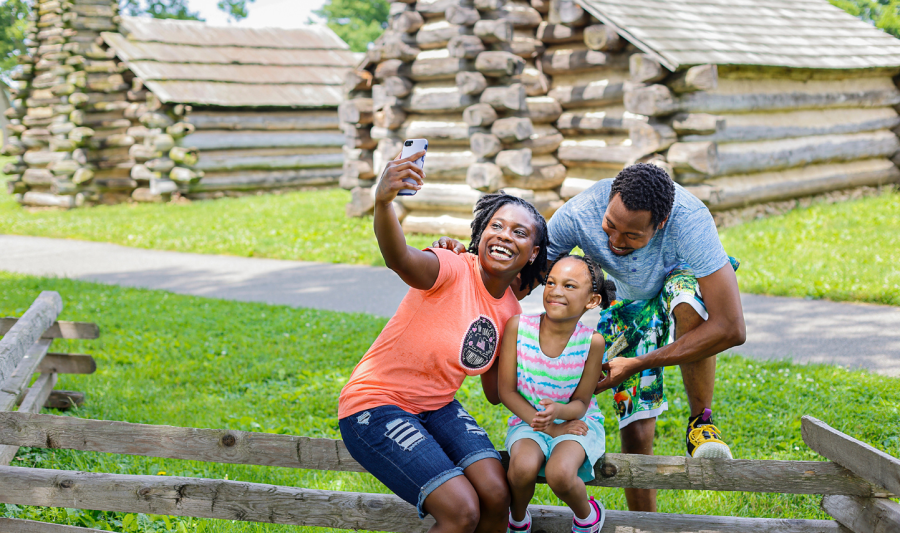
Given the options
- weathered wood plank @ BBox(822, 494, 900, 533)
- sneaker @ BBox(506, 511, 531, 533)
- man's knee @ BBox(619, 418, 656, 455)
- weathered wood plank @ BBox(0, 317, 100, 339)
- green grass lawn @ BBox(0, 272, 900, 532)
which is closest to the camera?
weathered wood plank @ BBox(822, 494, 900, 533)

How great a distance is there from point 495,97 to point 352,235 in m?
3.09

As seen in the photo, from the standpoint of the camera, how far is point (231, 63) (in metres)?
18.9

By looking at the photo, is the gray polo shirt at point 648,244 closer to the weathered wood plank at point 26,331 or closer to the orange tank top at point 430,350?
the orange tank top at point 430,350

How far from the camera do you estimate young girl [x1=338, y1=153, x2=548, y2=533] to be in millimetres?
2658

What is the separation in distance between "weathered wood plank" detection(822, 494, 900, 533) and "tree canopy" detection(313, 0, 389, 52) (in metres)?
44.4

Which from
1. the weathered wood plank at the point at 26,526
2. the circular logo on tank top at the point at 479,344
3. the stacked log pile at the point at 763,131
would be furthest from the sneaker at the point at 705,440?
the stacked log pile at the point at 763,131

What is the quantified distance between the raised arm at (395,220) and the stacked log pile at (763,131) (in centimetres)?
735

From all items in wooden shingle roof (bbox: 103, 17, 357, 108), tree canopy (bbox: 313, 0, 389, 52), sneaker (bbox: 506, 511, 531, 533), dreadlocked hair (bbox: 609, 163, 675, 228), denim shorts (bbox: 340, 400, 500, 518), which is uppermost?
dreadlocked hair (bbox: 609, 163, 675, 228)

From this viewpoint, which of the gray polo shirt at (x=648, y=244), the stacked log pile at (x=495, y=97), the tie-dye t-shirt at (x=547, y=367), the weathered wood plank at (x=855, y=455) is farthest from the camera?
the stacked log pile at (x=495, y=97)

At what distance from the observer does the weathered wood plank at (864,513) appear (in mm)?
2535

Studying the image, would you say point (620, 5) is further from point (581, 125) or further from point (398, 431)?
point (398, 431)

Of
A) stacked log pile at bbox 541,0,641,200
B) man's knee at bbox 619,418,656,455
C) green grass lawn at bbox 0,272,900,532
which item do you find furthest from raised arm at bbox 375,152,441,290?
stacked log pile at bbox 541,0,641,200

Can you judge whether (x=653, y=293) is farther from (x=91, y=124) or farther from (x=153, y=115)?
(x=91, y=124)

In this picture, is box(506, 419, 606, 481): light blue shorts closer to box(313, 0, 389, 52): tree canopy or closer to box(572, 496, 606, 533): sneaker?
box(572, 496, 606, 533): sneaker
